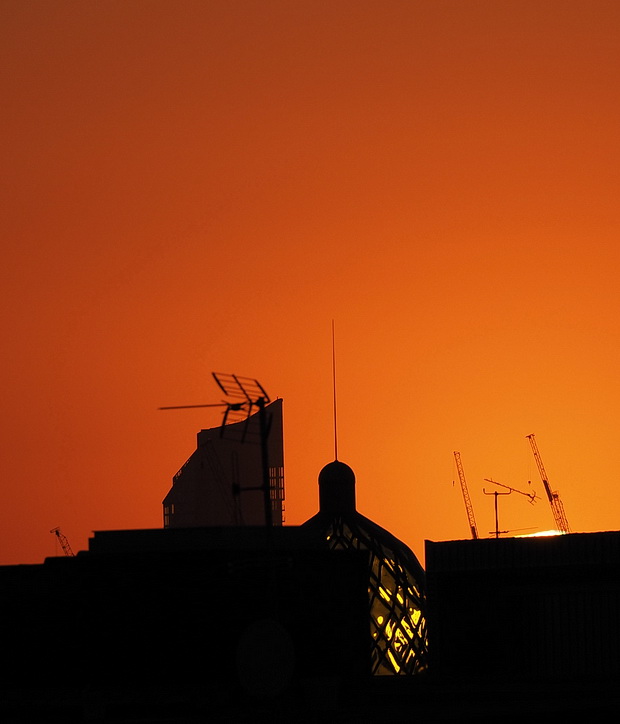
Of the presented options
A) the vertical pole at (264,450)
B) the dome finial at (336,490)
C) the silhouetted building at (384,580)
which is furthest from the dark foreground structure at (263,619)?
the dome finial at (336,490)

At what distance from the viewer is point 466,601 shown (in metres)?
77.4

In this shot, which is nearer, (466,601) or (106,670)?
(106,670)

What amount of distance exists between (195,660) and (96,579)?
20.4 ft

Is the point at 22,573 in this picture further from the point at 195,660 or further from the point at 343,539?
the point at 343,539

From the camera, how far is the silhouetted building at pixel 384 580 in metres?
111

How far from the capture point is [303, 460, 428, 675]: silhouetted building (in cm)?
11062

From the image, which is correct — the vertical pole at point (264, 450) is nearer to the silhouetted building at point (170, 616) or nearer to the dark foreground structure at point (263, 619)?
the dark foreground structure at point (263, 619)

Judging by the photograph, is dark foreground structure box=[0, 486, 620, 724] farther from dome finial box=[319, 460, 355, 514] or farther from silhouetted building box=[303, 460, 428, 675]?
dome finial box=[319, 460, 355, 514]

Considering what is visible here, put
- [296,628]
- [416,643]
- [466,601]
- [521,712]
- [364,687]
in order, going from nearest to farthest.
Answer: [521,712], [364,687], [296,628], [466,601], [416,643]

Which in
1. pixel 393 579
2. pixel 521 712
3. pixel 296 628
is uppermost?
pixel 393 579

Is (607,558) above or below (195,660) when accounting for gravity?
above

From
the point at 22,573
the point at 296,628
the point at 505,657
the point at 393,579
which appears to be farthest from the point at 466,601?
the point at 393,579

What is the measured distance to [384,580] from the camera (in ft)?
369

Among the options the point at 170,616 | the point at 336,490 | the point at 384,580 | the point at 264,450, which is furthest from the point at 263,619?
the point at 336,490
